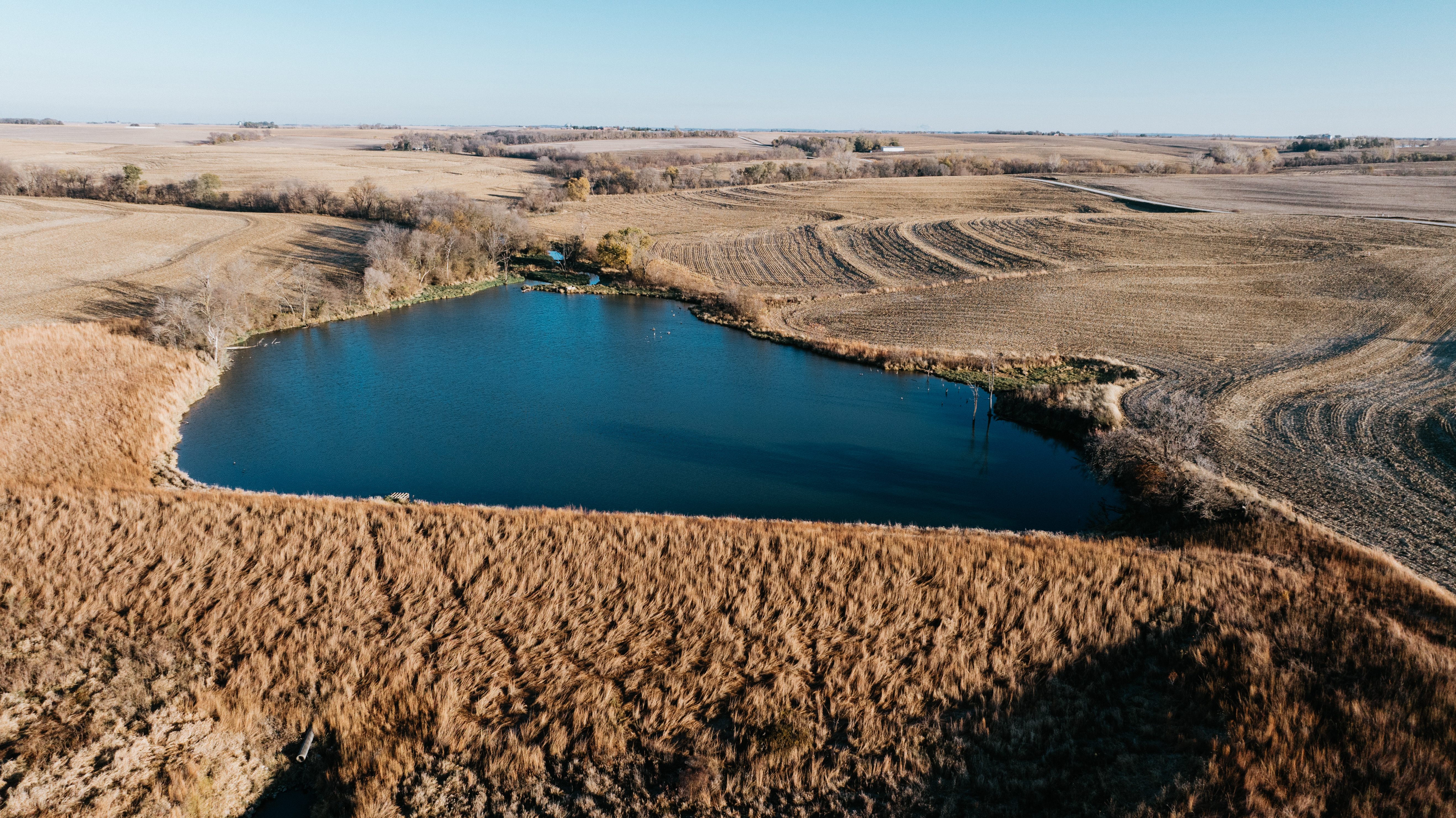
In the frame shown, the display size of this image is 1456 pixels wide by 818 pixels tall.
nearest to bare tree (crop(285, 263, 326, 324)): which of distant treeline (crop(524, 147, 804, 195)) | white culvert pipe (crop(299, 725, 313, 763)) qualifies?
white culvert pipe (crop(299, 725, 313, 763))

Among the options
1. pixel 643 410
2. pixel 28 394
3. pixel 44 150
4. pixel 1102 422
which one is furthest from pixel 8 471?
pixel 44 150

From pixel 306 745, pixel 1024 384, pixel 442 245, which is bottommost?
pixel 306 745

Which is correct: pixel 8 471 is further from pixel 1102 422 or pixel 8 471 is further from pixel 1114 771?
pixel 1102 422

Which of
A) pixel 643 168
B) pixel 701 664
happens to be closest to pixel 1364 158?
pixel 643 168

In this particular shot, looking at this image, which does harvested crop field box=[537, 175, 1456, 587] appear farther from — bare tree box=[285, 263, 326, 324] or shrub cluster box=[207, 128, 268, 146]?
shrub cluster box=[207, 128, 268, 146]

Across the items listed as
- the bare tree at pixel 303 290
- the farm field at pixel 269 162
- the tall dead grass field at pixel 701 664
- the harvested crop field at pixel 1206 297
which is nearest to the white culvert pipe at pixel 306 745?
the tall dead grass field at pixel 701 664

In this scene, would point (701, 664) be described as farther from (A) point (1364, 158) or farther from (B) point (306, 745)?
(A) point (1364, 158)
